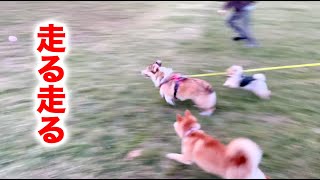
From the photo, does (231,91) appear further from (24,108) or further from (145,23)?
(145,23)

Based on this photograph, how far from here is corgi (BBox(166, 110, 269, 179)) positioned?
2.26 m

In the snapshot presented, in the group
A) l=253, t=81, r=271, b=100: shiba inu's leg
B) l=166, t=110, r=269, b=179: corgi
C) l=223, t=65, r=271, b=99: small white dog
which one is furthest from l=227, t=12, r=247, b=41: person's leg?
l=166, t=110, r=269, b=179: corgi

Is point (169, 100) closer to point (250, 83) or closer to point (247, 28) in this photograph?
point (250, 83)

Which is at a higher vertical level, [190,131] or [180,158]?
[190,131]

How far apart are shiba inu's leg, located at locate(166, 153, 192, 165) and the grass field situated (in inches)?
1.5

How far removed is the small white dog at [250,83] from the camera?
3.89 metres

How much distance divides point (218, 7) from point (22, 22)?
3716 millimetres

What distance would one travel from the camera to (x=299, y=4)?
905 centimetres

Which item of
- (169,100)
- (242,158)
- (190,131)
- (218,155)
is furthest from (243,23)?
(242,158)

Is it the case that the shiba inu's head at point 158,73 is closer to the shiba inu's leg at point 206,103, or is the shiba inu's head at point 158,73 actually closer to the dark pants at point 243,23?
the shiba inu's leg at point 206,103

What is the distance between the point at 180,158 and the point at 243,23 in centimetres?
353

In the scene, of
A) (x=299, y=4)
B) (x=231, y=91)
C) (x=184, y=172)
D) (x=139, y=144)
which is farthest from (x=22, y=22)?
(x=299, y=4)

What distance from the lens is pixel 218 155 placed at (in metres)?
2.45

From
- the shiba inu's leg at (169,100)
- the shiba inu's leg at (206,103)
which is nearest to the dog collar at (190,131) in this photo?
the shiba inu's leg at (206,103)
